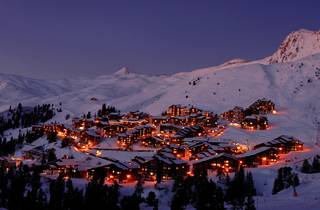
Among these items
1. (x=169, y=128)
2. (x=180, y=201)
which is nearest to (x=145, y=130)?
(x=169, y=128)

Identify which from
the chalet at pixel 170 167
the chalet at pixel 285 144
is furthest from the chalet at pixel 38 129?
the chalet at pixel 285 144

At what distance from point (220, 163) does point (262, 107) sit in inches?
2652

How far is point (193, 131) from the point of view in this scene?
153625 millimetres

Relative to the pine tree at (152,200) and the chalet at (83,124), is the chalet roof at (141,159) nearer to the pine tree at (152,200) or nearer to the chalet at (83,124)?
the pine tree at (152,200)

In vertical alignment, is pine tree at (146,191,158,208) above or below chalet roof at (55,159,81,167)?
below

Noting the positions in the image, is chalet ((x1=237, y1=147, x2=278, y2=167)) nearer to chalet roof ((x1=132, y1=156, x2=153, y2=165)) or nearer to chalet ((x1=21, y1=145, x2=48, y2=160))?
chalet roof ((x1=132, y1=156, x2=153, y2=165))

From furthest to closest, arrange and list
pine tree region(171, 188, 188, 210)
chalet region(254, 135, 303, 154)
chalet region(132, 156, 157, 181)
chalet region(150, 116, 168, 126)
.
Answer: chalet region(150, 116, 168, 126) → chalet region(254, 135, 303, 154) → chalet region(132, 156, 157, 181) → pine tree region(171, 188, 188, 210)

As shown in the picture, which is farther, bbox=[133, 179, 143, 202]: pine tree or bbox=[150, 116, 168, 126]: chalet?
bbox=[150, 116, 168, 126]: chalet

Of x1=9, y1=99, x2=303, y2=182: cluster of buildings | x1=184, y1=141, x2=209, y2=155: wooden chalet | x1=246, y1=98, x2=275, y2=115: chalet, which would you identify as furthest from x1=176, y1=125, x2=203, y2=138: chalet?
x1=246, y1=98, x2=275, y2=115: chalet

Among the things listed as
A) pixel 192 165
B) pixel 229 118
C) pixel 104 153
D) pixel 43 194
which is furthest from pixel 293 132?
pixel 43 194

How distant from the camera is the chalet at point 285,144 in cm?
12606

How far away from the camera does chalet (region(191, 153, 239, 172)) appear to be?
371ft

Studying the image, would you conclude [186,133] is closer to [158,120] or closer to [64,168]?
[158,120]

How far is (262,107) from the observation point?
175m
